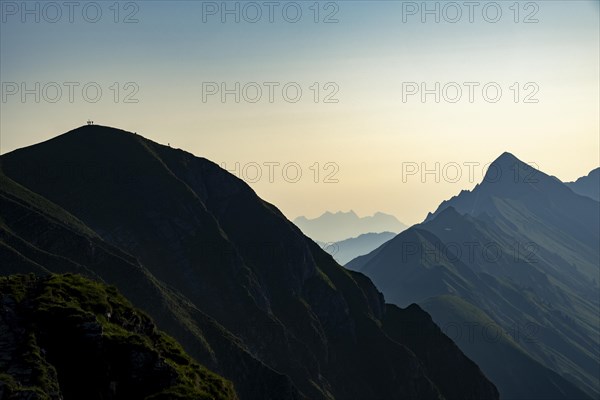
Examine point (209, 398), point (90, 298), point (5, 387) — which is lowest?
point (209, 398)

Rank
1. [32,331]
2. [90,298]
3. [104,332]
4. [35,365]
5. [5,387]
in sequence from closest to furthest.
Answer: [5,387] < [35,365] < [32,331] < [104,332] < [90,298]

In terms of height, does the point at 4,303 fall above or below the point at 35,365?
above

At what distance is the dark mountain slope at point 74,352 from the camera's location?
234ft

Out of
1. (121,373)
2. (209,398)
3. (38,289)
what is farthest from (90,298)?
(209,398)

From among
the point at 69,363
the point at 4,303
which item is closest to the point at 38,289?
the point at 4,303

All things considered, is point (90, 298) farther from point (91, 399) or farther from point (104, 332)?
point (91, 399)

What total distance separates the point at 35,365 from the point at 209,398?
67.5 feet

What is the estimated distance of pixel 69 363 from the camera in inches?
2982

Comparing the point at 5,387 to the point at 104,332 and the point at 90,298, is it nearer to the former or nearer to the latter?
the point at 104,332

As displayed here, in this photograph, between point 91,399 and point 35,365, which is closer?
point 35,365

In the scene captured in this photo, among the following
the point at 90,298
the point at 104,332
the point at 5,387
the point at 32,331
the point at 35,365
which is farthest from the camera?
the point at 90,298

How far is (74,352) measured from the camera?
2995 inches

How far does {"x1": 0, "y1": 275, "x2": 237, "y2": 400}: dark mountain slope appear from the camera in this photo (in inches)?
2808

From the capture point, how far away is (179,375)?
271 feet
